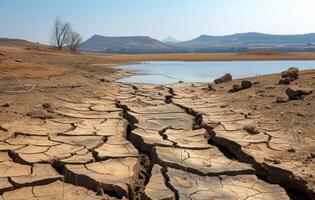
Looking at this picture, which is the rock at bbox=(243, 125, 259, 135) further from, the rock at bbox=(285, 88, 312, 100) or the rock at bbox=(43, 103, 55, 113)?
the rock at bbox=(43, 103, 55, 113)

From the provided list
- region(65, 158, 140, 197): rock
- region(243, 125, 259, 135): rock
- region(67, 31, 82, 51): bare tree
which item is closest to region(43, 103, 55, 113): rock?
region(65, 158, 140, 197): rock

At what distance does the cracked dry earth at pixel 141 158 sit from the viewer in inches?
153

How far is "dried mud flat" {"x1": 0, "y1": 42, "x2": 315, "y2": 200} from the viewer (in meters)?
3.95

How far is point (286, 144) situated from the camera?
204 inches

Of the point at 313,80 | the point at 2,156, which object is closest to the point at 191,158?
the point at 2,156

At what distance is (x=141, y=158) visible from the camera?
490cm

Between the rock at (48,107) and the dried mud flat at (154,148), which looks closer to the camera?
the dried mud flat at (154,148)

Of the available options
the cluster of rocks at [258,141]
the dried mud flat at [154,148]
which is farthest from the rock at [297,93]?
the cluster of rocks at [258,141]

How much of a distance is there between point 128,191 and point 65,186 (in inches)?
22.0

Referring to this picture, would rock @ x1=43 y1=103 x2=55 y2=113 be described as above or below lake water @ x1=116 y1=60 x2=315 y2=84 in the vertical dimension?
above

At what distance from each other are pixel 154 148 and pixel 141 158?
0.91 feet

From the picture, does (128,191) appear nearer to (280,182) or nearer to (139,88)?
(280,182)

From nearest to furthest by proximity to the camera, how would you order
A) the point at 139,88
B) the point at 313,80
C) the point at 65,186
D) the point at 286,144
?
the point at 65,186, the point at 286,144, the point at 313,80, the point at 139,88

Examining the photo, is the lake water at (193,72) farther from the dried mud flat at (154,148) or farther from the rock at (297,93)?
the rock at (297,93)
